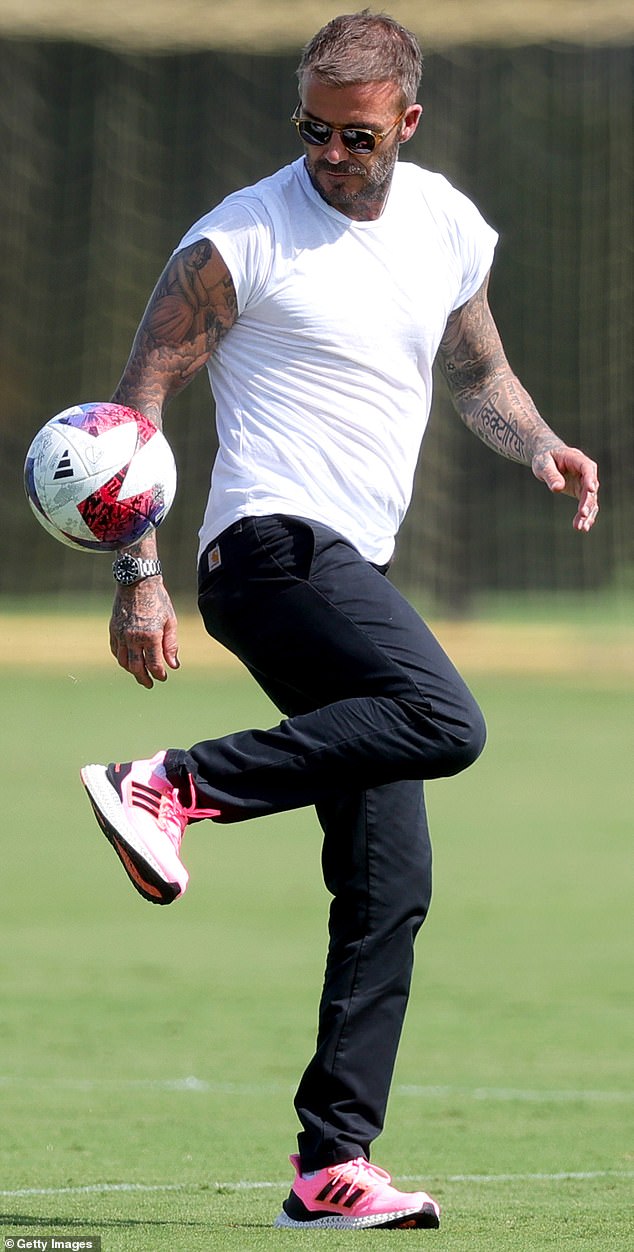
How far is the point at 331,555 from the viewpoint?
450cm

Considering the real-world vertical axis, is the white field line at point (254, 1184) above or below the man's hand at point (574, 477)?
below

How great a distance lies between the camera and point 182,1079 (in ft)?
20.6

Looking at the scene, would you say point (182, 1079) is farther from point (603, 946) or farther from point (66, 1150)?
point (603, 946)

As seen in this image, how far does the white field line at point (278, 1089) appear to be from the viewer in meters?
6.11

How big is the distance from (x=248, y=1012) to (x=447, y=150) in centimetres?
1329

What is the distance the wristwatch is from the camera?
458cm

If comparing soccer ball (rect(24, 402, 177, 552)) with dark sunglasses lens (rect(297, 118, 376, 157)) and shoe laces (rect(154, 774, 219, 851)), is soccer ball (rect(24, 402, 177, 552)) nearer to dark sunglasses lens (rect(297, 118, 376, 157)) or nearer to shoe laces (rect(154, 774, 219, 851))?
shoe laces (rect(154, 774, 219, 851))

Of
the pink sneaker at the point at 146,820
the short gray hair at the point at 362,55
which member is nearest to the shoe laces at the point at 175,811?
the pink sneaker at the point at 146,820

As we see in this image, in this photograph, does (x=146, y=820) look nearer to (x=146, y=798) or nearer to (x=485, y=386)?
(x=146, y=798)

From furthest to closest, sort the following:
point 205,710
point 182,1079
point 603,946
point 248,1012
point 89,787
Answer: point 205,710
point 603,946
point 248,1012
point 182,1079
point 89,787

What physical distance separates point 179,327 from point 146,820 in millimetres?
1092

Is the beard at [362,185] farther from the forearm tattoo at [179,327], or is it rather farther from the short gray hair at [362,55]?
the forearm tattoo at [179,327]

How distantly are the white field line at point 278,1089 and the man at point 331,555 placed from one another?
1524 mm

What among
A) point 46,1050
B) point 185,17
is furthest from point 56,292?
point 46,1050
